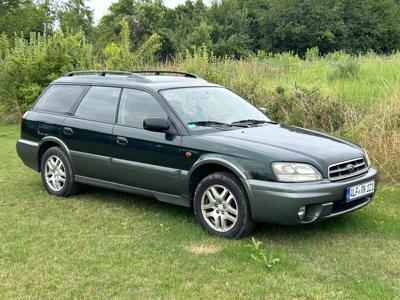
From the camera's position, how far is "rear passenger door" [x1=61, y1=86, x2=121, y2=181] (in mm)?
6391

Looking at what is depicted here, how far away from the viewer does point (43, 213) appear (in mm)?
6375

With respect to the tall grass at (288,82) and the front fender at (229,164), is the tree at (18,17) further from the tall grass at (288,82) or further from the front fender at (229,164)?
the front fender at (229,164)

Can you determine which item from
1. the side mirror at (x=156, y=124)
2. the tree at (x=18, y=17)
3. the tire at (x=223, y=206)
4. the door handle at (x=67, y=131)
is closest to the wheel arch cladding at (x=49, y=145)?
the door handle at (x=67, y=131)

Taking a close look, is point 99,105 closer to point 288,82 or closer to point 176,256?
point 176,256

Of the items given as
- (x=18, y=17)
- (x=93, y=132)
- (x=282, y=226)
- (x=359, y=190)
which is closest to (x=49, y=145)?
(x=93, y=132)

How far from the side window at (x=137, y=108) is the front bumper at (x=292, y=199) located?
1545mm

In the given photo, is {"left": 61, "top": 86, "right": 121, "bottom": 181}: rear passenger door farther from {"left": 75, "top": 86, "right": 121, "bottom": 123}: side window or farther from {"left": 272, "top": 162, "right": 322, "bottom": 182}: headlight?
{"left": 272, "top": 162, "right": 322, "bottom": 182}: headlight

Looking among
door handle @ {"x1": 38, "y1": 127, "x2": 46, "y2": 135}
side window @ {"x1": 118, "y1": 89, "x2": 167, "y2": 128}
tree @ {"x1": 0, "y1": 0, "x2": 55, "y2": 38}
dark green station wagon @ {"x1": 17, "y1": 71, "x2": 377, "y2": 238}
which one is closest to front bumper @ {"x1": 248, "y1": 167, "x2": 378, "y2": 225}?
dark green station wagon @ {"x1": 17, "y1": 71, "x2": 377, "y2": 238}

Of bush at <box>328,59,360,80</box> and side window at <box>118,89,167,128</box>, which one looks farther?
bush at <box>328,59,360,80</box>

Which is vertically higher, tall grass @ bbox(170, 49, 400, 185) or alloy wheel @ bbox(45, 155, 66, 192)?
tall grass @ bbox(170, 49, 400, 185)

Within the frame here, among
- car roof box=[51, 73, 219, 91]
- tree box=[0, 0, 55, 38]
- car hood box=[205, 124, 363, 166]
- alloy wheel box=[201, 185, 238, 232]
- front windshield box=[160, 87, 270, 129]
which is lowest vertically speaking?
alloy wheel box=[201, 185, 238, 232]

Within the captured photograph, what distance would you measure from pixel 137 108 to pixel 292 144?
1.94 meters

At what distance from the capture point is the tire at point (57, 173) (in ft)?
22.8

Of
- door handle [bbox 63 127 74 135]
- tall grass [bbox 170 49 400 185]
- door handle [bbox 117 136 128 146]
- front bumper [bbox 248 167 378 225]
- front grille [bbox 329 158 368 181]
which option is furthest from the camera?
tall grass [bbox 170 49 400 185]
